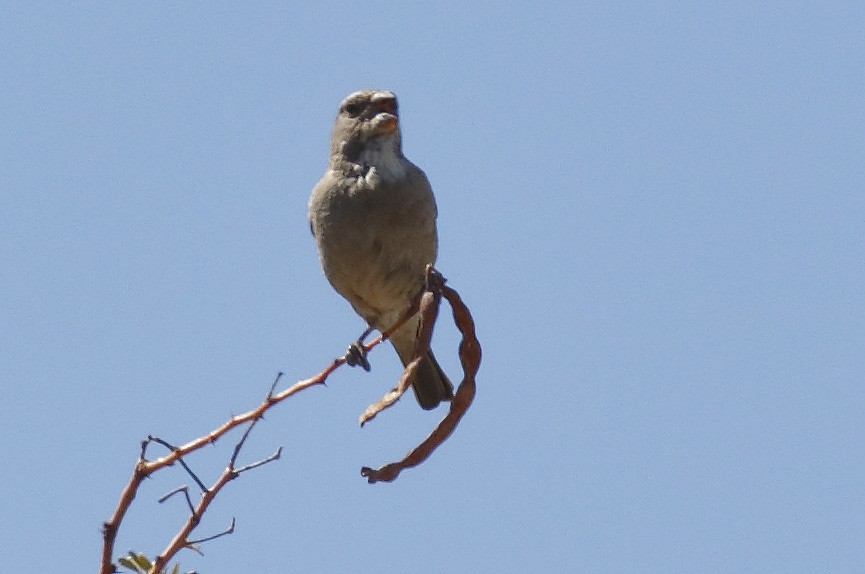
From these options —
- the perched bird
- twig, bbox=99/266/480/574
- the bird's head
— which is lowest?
twig, bbox=99/266/480/574

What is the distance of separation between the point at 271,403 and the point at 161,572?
606 millimetres

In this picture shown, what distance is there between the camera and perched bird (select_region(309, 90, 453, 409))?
6.56 meters

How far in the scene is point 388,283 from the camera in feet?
21.7

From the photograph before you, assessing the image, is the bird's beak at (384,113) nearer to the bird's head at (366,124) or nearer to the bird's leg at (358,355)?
the bird's head at (366,124)

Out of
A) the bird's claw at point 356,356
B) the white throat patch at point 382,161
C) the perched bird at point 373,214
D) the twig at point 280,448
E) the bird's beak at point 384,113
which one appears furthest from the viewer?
the bird's beak at point 384,113

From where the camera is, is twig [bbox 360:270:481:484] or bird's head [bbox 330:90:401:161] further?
bird's head [bbox 330:90:401:161]

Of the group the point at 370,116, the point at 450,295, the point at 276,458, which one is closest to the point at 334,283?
the point at 370,116

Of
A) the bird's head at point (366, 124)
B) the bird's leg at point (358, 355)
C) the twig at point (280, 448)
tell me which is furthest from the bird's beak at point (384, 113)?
the twig at point (280, 448)

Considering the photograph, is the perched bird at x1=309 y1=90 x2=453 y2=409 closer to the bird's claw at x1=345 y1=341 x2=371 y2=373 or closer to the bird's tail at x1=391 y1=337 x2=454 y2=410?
the bird's claw at x1=345 y1=341 x2=371 y2=373

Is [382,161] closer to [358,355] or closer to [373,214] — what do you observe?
[373,214]

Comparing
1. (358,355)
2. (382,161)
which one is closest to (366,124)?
(382,161)

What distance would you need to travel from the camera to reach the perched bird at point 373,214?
6.56m

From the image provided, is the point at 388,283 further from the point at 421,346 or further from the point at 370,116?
the point at 421,346

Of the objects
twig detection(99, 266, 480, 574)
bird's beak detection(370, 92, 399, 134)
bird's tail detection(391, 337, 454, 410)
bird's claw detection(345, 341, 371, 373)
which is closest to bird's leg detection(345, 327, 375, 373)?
bird's claw detection(345, 341, 371, 373)
